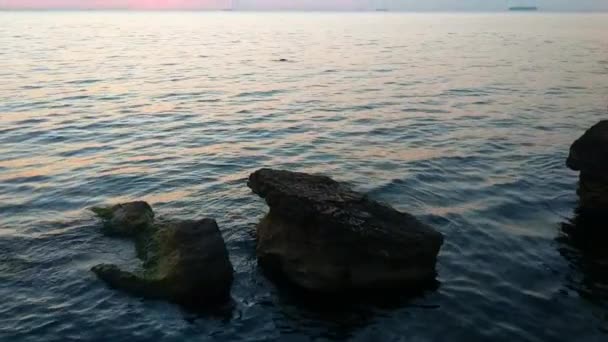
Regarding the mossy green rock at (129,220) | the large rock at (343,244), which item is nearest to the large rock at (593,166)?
the large rock at (343,244)

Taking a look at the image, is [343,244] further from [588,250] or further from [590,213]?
[590,213]

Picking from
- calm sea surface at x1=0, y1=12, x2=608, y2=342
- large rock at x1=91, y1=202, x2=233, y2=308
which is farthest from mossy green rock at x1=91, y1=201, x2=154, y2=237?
large rock at x1=91, y1=202, x2=233, y2=308

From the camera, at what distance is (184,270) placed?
43.3ft

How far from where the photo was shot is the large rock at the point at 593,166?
1828 centimetres

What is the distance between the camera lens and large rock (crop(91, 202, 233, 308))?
1320 centimetres

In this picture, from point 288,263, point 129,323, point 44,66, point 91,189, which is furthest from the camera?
point 44,66

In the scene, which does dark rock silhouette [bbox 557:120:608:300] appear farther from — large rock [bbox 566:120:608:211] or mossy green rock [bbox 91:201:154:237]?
mossy green rock [bbox 91:201:154:237]

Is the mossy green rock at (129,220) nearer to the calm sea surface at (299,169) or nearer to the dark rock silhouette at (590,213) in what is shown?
the calm sea surface at (299,169)

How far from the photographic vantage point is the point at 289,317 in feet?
41.7

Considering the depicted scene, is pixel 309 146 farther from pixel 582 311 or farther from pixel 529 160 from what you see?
pixel 582 311

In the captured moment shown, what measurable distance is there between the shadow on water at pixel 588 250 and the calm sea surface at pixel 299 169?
4.6 inches

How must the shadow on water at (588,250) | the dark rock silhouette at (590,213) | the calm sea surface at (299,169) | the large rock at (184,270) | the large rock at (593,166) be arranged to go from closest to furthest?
the calm sea surface at (299,169)
the large rock at (184,270)
the shadow on water at (588,250)
the dark rock silhouette at (590,213)
the large rock at (593,166)

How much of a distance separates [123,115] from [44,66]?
3407cm

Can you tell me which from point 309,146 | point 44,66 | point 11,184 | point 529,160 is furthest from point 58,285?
point 44,66
